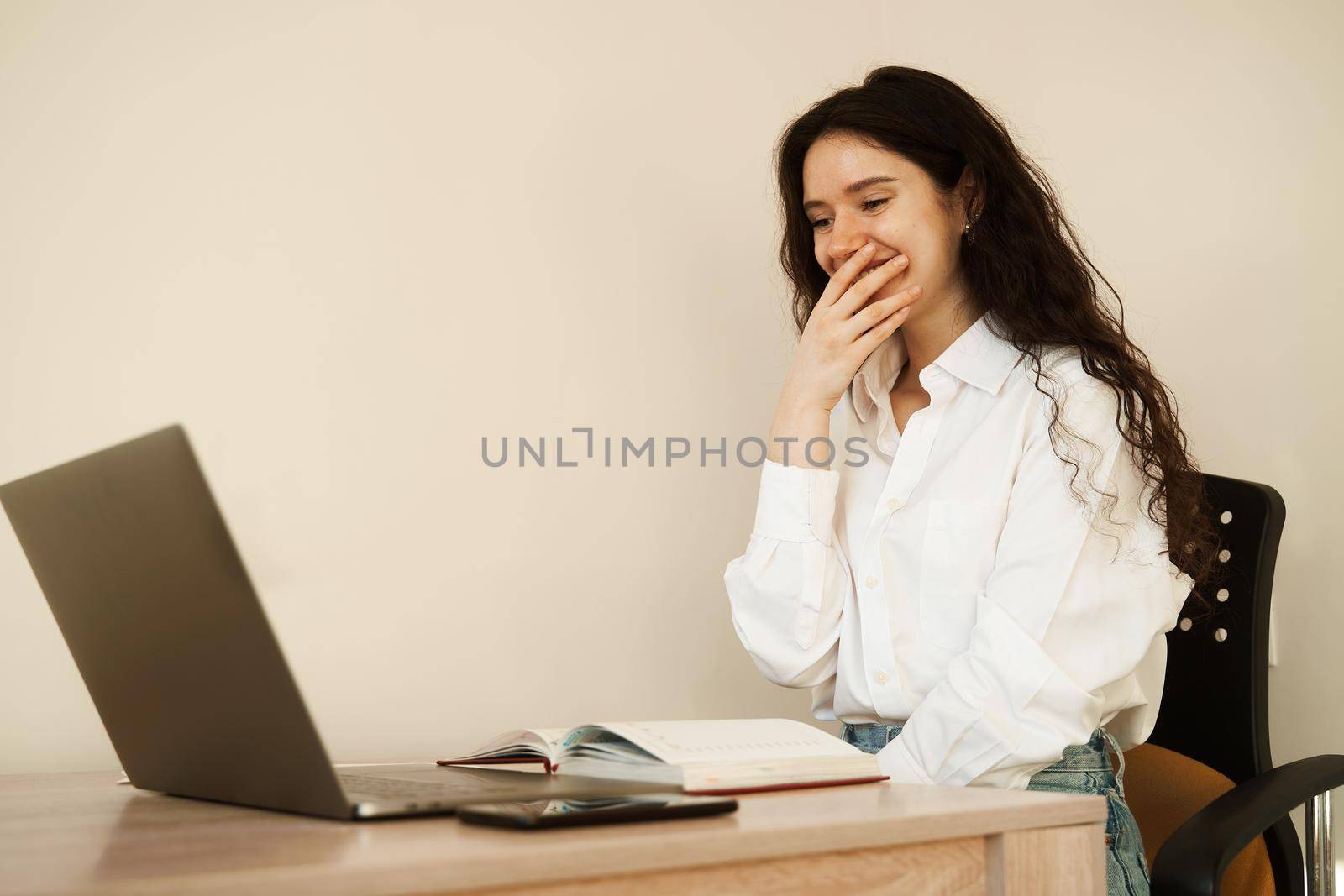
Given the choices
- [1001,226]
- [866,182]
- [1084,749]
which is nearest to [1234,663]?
[1084,749]

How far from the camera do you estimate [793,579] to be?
1.43 meters

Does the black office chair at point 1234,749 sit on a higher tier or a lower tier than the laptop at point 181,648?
lower

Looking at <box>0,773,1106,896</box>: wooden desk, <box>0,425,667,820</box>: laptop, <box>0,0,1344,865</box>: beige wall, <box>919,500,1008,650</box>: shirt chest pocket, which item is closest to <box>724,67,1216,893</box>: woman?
<box>919,500,1008,650</box>: shirt chest pocket

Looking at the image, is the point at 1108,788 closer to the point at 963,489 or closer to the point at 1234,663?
the point at 1234,663

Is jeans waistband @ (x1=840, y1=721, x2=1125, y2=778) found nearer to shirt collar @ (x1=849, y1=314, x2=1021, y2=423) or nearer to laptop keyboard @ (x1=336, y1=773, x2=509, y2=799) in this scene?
shirt collar @ (x1=849, y1=314, x2=1021, y2=423)

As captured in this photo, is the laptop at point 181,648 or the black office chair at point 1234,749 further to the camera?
A: the black office chair at point 1234,749

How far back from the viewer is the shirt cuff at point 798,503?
1.43 meters

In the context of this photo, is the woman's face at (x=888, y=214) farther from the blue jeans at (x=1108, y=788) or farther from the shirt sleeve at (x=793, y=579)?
the blue jeans at (x=1108, y=788)

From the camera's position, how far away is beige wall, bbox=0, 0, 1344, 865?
1.37 metres

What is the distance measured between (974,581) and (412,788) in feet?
2.60

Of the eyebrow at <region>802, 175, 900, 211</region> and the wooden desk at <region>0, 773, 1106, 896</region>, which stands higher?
the eyebrow at <region>802, 175, 900, 211</region>

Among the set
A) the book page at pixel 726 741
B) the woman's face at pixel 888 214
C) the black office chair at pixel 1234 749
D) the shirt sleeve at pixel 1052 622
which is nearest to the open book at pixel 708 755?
the book page at pixel 726 741

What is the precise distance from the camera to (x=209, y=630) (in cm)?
67

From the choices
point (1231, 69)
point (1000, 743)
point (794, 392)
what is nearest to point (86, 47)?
point (794, 392)
